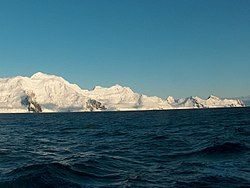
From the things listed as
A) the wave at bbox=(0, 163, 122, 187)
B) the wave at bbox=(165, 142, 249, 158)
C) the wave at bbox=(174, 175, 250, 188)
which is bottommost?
the wave at bbox=(0, 163, 122, 187)

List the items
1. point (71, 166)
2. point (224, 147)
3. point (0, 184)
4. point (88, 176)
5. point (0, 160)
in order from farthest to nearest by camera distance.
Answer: point (224, 147) < point (0, 160) < point (71, 166) < point (88, 176) < point (0, 184)

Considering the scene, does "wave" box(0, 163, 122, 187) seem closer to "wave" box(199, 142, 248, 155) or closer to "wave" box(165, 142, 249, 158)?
"wave" box(165, 142, 249, 158)

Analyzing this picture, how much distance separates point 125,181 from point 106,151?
40.2ft

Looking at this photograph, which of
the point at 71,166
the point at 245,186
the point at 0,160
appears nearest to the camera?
the point at 245,186

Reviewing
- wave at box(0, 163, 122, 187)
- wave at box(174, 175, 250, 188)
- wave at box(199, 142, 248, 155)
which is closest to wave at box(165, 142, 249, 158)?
wave at box(199, 142, 248, 155)

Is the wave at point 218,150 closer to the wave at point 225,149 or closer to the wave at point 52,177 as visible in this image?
the wave at point 225,149

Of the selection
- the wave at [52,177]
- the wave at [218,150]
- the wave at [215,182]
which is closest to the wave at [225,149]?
the wave at [218,150]

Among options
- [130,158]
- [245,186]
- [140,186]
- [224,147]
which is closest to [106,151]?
[130,158]

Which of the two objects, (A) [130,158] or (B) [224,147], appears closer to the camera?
(A) [130,158]

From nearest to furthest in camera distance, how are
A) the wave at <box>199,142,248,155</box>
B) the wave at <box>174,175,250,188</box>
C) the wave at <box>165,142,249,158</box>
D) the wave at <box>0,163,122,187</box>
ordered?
the wave at <box>174,175,250,188</box>, the wave at <box>0,163,122,187</box>, the wave at <box>165,142,249,158</box>, the wave at <box>199,142,248,155</box>

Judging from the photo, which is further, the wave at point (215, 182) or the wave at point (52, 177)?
the wave at point (52, 177)

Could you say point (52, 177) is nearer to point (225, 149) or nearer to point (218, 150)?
point (218, 150)

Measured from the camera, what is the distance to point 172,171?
68.7ft

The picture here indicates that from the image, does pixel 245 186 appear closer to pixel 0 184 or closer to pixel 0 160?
pixel 0 184
